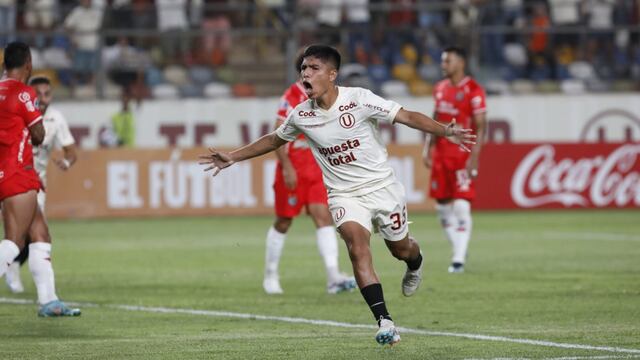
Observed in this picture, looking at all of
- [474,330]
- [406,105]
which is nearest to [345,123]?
[474,330]

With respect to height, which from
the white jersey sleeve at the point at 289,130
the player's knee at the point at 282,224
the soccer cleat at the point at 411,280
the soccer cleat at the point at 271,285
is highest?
the white jersey sleeve at the point at 289,130

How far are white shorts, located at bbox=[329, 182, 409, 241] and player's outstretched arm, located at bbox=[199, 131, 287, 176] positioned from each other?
0.63m

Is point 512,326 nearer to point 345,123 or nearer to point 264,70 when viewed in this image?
point 345,123

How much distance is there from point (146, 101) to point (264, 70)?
2873 millimetres

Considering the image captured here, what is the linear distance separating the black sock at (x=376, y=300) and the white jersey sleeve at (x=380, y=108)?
1287 mm

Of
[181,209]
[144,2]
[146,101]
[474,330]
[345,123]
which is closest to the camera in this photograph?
[345,123]

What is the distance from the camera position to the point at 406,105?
2942 cm

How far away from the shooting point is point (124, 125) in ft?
93.0

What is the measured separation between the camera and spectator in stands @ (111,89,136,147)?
28219 millimetres

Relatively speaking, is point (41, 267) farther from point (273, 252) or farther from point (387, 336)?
point (387, 336)

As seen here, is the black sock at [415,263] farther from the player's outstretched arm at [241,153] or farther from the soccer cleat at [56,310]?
the soccer cleat at [56,310]

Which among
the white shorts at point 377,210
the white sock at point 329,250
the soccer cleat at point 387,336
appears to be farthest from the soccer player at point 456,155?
the soccer cleat at point 387,336

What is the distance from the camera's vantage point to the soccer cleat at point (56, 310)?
11.7 meters

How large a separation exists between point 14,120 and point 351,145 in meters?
3.10
